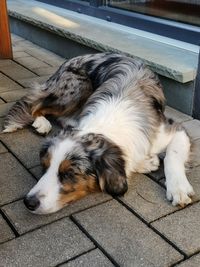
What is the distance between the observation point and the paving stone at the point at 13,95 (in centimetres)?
448

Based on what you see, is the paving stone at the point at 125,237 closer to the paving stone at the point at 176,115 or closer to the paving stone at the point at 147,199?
the paving stone at the point at 147,199

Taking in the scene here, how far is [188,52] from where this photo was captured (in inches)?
175

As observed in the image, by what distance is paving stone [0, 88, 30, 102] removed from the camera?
4477 mm

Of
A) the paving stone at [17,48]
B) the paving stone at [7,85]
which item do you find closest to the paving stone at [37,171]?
the paving stone at [7,85]

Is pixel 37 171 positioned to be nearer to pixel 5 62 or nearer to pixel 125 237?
pixel 125 237

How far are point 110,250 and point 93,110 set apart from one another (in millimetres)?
1045

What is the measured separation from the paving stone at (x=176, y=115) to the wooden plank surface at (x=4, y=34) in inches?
101

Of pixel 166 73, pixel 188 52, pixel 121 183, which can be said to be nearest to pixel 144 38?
pixel 188 52

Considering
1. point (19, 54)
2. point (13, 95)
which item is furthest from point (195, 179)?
point (19, 54)

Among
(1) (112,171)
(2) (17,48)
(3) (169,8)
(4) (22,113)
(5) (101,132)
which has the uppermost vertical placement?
(3) (169,8)

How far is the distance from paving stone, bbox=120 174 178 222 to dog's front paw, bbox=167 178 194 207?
0.04 metres

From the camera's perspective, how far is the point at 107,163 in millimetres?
2701

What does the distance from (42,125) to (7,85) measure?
1.28 metres

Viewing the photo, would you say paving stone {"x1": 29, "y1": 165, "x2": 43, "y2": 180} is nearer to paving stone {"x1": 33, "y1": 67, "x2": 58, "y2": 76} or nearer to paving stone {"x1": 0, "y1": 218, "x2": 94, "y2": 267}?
paving stone {"x1": 0, "y1": 218, "x2": 94, "y2": 267}
